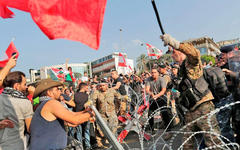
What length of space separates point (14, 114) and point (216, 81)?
328cm

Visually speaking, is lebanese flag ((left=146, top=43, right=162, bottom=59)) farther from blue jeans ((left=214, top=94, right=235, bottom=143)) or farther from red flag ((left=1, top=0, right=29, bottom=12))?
red flag ((left=1, top=0, right=29, bottom=12))

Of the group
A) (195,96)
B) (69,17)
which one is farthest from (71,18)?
(195,96)

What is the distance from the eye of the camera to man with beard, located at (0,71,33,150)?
2760 millimetres

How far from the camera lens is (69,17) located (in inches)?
82.0

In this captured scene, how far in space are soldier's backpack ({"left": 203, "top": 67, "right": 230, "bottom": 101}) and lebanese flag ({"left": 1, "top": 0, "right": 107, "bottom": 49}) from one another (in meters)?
2.22

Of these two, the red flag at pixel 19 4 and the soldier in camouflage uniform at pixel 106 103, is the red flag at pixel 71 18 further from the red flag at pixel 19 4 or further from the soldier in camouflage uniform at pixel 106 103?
the soldier in camouflage uniform at pixel 106 103

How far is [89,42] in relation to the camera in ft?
6.55

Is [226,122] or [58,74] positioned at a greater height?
[58,74]

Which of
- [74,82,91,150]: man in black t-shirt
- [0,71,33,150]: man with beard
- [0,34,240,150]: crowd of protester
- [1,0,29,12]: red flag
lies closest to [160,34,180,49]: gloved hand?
[0,34,240,150]: crowd of protester

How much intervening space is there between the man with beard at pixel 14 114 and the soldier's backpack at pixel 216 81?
9.12 feet

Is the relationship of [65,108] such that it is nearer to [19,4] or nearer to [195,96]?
[19,4]

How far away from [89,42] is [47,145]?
1.40m

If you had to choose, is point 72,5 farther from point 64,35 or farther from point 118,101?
point 118,101

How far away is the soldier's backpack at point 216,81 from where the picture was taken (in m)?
3.63
